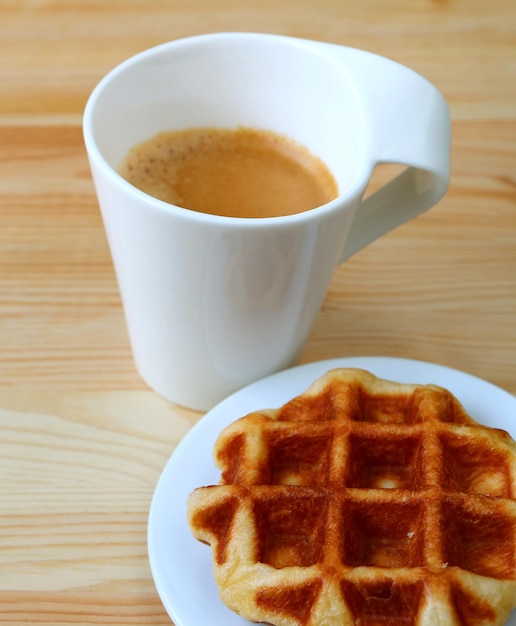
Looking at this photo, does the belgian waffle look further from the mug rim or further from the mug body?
the mug rim

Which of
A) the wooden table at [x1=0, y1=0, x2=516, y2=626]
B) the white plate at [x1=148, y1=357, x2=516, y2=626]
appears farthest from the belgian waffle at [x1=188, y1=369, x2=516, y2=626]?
the wooden table at [x1=0, y1=0, x2=516, y2=626]

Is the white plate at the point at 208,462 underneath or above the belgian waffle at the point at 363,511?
underneath

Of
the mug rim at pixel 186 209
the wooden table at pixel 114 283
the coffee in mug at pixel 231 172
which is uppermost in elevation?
the mug rim at pixel 186 209

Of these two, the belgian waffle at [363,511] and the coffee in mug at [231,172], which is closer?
the belgian waffle at [363,511]

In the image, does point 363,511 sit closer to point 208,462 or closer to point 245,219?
point 208,462

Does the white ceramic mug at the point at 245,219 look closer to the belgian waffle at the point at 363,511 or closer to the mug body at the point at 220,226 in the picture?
the mug body at the point at 220,226

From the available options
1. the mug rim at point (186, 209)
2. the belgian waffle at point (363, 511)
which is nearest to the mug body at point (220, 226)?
the mug rim at point (186, 209)

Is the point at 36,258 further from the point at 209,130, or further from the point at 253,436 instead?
the point at 253,436
